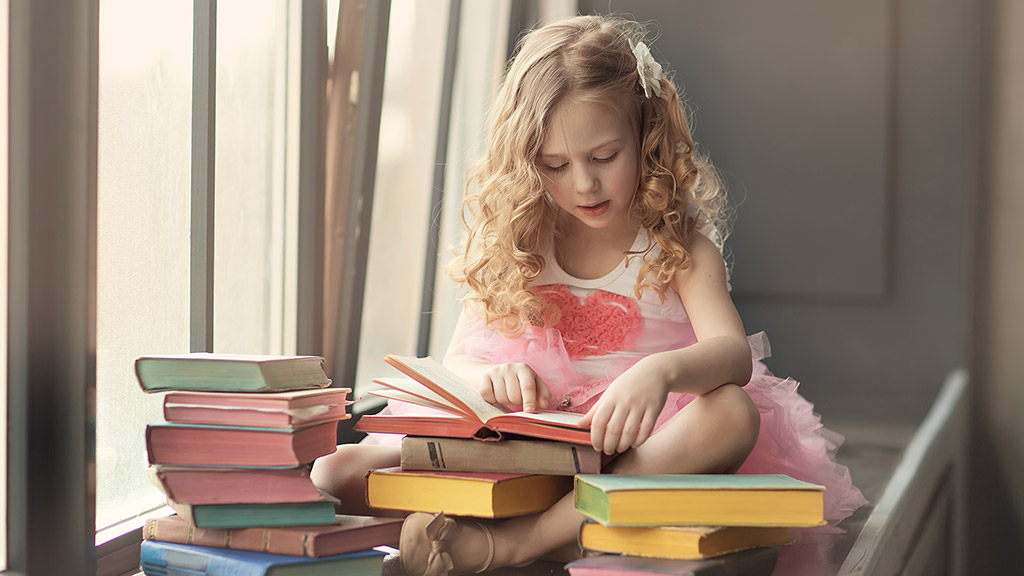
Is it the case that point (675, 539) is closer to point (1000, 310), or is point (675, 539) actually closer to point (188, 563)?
point (188, 563)

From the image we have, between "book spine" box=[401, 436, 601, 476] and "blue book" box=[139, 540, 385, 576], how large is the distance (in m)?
0.13

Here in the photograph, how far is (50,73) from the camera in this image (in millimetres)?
947

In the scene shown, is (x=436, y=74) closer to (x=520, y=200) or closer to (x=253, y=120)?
(x=253, y=120)

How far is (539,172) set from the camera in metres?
1.35

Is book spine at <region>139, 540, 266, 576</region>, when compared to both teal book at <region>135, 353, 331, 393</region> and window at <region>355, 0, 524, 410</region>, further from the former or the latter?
window at <region>355, 0, 524, 410</region>

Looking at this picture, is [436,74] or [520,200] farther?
[436,74]

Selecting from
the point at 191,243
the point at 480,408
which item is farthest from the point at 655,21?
the point at 480,408

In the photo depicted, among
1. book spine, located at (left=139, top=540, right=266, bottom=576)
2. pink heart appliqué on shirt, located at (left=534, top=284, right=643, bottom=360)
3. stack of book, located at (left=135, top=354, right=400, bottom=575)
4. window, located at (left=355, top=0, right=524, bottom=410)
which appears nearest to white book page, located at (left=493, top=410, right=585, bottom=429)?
stack of book, located at (left=135, top=354, right=400, bottom=575)

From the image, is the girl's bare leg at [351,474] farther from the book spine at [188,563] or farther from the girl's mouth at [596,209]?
the girl's mouth at [596,209]

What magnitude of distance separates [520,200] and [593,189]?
6.2 inches

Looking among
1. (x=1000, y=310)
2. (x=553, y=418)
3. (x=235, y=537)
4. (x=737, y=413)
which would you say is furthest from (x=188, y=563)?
(x=1000, y=310)

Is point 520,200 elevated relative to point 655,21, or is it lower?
lower

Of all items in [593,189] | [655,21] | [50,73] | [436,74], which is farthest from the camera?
[655,21]

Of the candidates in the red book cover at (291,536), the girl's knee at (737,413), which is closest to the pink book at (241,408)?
the red book cover at (291,536)
